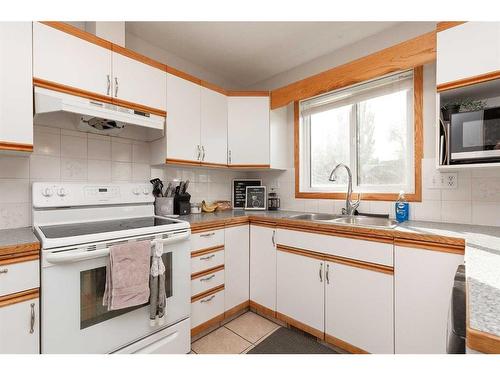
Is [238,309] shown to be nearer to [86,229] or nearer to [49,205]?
[86,229]

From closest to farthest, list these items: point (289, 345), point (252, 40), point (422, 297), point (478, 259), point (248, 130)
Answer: point (478, 259), point (422, 297), point (289, 345), point (252, 40), point (248, 130)

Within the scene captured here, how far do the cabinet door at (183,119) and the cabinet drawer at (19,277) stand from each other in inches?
44.8

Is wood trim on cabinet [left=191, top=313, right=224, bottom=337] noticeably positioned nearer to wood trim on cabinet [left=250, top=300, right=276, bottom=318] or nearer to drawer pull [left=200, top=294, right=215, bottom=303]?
drawer pull [left=200, top=294, right=215, bottom=303]

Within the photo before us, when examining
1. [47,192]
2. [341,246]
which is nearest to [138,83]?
[47,192]

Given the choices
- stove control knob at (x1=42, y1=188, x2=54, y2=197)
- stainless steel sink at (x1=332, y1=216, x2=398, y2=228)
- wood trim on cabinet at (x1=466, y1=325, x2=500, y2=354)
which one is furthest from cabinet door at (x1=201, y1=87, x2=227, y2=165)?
wood trim on cabinet at (x1=466, y1=325, x2=500, y2=354)

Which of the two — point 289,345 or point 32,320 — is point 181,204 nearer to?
point 32,320

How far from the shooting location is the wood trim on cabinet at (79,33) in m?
1.44

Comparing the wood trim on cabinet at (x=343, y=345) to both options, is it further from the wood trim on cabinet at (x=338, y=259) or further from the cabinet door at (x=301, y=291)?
the wood trim on cabinet at (x=338, y=259)

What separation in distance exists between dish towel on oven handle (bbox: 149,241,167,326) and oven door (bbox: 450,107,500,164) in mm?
1842

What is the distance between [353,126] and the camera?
7.66ft

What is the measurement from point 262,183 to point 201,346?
1727 mm

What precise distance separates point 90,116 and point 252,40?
1485 millimetres

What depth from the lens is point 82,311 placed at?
123cm

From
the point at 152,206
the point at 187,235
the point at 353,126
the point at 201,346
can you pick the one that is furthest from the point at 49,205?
the point at 353,126
